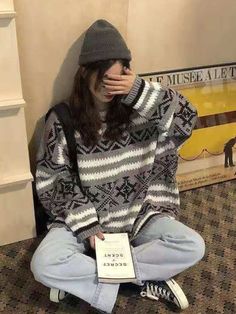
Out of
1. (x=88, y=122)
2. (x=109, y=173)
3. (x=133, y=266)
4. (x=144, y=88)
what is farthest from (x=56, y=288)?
(x=144, y=88)

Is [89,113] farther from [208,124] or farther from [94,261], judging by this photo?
[208,124]

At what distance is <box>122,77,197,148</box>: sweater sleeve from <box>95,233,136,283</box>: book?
34 centimetres

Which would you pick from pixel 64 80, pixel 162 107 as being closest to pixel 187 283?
pixel 162 107

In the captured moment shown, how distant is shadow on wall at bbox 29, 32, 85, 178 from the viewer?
1.28 m

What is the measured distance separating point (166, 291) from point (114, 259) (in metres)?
0.18

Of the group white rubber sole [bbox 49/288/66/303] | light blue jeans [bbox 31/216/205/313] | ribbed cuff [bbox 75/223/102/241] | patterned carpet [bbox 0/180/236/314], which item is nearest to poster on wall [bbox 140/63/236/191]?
patterned carpet [bbox 0/180/236/314]

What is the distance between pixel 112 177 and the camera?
4.36 feet

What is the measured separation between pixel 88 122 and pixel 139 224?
13.9 inches

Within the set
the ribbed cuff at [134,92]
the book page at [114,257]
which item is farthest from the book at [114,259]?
the ribbed cuff at [134,92]

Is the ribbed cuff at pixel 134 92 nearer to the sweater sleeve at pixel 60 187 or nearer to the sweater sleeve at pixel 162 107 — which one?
the sweater sleeve at pixel 162 107

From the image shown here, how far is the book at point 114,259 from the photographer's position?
46.9 inches

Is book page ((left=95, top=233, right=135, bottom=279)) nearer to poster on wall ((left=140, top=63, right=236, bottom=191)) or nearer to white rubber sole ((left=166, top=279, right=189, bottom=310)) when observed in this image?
white rubber sole ((left=166, top=279, right=189, bottom=310))

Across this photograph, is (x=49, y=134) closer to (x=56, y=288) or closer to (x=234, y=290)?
(x=56, y=288)

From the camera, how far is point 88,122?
1239 mm
